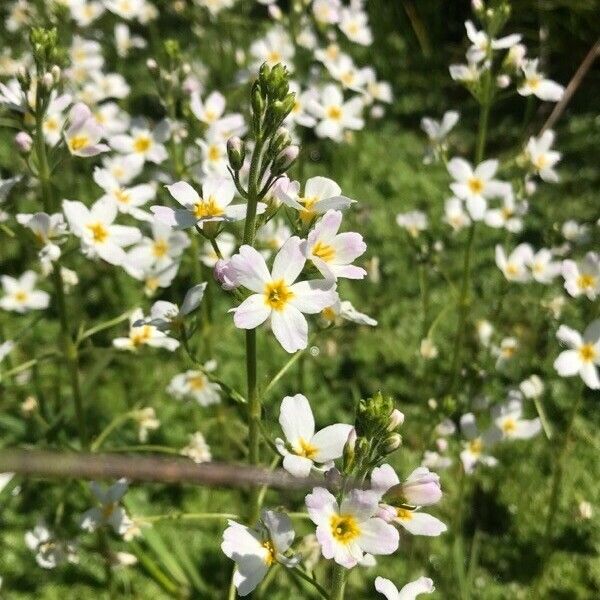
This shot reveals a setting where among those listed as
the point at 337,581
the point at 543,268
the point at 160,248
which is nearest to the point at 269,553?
the point at 337,581

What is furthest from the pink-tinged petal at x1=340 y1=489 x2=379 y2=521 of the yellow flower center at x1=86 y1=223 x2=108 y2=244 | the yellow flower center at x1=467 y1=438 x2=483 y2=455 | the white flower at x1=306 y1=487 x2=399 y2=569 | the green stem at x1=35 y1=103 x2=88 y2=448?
the yellow flower center at x1=467 y1=438 x2=483 y2=455

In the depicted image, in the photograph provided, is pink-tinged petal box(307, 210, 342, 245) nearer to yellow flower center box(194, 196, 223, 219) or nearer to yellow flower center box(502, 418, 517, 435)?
yellow flower center box(194, 196, 223, 219)

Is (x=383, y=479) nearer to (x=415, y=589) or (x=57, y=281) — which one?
(x=415, y=589)

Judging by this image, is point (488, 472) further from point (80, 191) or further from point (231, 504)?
point (80, 191)

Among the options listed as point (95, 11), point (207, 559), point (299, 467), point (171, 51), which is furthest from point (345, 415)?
point (95, 11)

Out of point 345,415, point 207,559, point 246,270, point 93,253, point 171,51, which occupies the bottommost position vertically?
point 207,559

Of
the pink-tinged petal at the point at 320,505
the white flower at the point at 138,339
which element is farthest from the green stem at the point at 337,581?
the white flower at the point at 138,339
